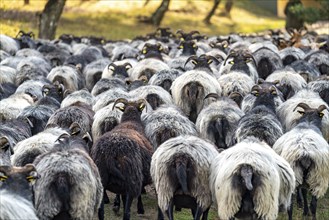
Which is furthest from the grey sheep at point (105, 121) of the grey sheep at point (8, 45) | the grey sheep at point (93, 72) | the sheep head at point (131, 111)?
the grey sheep at point (8, 45)

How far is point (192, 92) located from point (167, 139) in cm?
277

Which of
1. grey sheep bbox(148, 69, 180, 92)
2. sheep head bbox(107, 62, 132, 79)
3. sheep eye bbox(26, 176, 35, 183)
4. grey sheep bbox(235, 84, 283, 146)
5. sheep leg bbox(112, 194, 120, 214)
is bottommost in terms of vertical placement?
sheep head bbox(107, 62, 132, 79)

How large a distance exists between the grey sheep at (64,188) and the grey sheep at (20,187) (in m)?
0.41

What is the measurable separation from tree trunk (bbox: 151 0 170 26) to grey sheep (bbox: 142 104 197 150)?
32957 mm

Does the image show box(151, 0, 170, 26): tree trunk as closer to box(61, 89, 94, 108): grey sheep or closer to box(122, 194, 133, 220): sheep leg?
Result: box(61, 89, 94, 108): grey sheep

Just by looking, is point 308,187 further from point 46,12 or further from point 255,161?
point 46,12

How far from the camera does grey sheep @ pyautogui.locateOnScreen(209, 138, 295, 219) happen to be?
8109 mm

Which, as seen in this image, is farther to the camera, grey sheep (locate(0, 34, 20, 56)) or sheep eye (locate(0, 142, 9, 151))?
grey sheep (locate(0, 34, 20, 56))

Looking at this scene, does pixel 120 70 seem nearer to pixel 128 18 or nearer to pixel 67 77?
pixel 67 77

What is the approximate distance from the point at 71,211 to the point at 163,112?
3.72 metres

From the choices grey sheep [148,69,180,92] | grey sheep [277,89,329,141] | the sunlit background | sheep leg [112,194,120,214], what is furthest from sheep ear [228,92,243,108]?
the sunlit background

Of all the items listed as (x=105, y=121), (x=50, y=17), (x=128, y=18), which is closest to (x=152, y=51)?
(x=105, y=121)

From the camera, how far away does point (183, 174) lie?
28.4 ft

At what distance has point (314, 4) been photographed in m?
40.0
